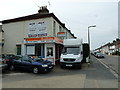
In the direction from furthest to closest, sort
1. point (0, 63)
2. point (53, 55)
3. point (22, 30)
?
point (22, 30)
point (53, 55)
point (0, 63)

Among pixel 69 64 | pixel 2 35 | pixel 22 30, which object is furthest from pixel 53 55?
pixel 2 35

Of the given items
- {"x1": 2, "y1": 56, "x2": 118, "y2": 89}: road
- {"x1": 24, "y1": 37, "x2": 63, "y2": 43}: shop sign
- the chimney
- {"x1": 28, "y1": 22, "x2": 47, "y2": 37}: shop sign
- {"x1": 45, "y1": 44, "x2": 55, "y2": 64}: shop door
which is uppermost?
the chimney

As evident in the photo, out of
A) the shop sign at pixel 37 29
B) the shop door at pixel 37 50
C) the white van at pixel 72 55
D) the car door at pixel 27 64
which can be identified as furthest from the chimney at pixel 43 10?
the car door at pixel 27 64

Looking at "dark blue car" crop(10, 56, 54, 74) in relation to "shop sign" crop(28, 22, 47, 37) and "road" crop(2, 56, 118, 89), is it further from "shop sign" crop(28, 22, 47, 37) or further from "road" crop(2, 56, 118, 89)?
"shop sign" crop(28, 22, 47, 37)

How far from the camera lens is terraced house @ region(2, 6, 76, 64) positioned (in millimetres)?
14734

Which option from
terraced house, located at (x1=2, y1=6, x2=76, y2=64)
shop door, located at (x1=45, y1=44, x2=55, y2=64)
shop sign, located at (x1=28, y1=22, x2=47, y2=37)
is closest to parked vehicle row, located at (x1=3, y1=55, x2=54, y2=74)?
shop door, located at (x1=45, y1=44, x2=55, y2=64)

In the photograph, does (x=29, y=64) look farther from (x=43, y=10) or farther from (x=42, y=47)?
(x=43, y=10)

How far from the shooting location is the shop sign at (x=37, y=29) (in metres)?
15.2

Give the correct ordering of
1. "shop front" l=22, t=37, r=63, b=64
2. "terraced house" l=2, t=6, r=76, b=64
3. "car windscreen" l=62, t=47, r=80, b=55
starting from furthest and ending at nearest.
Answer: "terraced house" l=2, t=6, r=76, b=64, "shop front" l=22, t=37, r=63, b=64, "car windscreen" l=62, t=47, r=80, b=55

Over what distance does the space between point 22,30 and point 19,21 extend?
1.42 m

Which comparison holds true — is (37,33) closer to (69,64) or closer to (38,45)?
(38,45)

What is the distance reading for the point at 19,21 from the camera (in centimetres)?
1648

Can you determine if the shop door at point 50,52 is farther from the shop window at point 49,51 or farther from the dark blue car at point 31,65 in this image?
the dark blue car at point 31,65

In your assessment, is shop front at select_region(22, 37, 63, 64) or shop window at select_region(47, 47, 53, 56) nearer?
shop front at select_region(22, 37, 63, 64)
